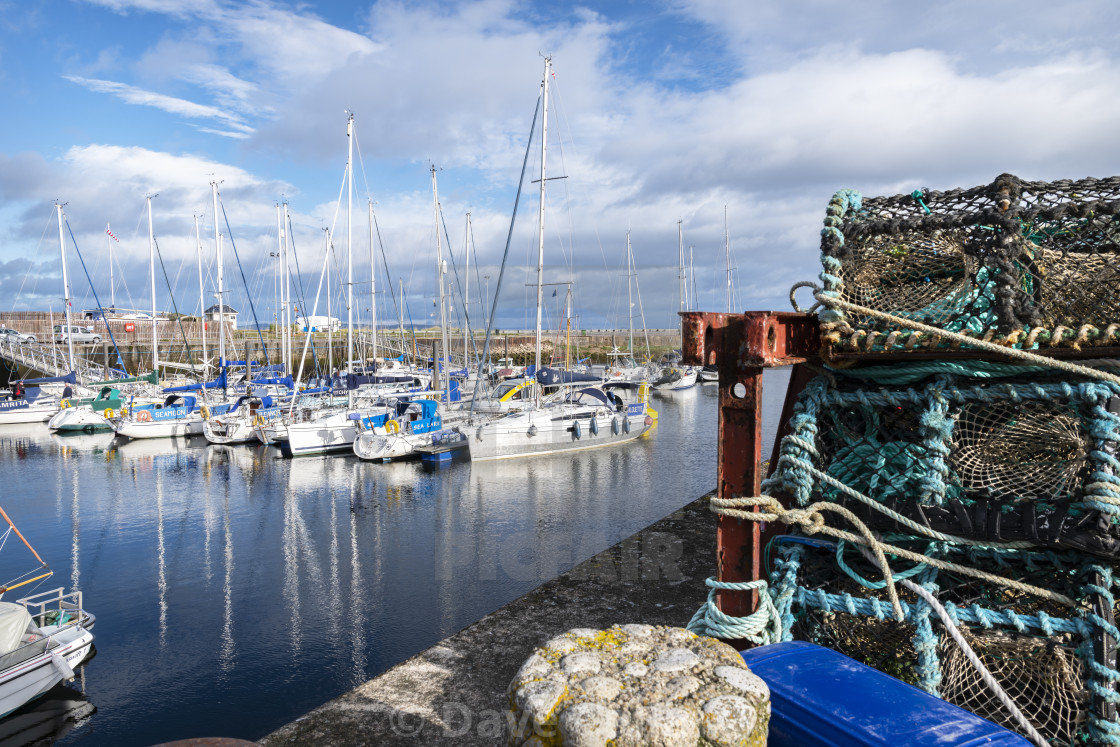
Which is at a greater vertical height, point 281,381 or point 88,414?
point 281,381

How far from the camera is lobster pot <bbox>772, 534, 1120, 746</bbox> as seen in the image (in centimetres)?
287

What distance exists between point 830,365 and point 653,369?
53.4 meters

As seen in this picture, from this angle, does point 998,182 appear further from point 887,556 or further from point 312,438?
point 312,438

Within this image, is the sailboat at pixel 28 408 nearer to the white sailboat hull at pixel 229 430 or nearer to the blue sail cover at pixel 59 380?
the blue sail cover at pixel 59 380

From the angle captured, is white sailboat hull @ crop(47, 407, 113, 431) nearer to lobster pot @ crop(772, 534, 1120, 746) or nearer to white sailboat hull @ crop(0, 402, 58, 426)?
white sailboat hull @ crop(0, 402, 58, 426)

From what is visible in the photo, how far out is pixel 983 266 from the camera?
11.0ft

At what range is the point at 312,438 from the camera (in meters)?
25.8

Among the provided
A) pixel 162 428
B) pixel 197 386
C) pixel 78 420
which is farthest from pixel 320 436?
pixel 78 420

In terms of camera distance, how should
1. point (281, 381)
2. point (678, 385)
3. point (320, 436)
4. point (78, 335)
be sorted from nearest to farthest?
point (320, 436)
point (281, 381)
point (78, 335)
point (678, 385)

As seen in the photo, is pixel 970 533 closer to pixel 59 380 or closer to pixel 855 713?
pixel 855 713

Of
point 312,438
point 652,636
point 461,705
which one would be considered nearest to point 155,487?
point 312,438

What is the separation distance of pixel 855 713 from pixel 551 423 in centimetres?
2295

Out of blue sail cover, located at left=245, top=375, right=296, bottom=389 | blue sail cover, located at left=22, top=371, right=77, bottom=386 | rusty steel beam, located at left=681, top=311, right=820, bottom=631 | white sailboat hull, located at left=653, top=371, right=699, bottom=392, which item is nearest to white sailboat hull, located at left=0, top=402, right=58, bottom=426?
blue sail cover, located at left=22, top=371, right=77, bottom=386

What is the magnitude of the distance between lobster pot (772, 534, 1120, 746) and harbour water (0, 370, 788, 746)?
171 inches
